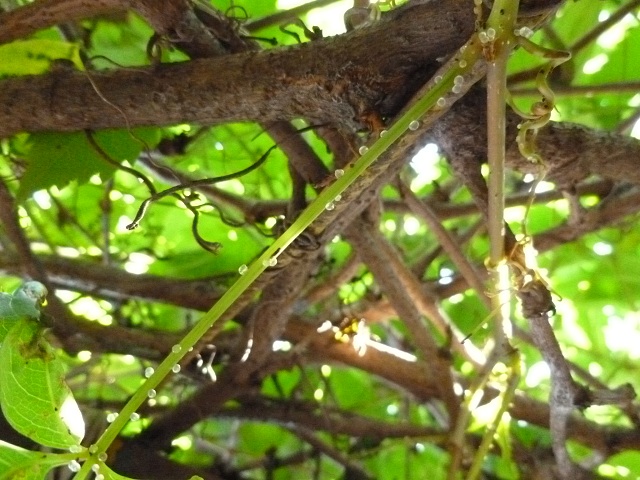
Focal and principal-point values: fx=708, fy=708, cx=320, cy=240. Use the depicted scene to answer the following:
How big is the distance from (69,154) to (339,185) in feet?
0.96

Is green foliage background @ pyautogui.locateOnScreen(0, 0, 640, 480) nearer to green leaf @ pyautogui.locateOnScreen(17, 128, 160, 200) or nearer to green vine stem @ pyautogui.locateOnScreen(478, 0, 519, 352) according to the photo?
green leaf @ pyautogui.locateOnScreen(17, 128, 160, 200)

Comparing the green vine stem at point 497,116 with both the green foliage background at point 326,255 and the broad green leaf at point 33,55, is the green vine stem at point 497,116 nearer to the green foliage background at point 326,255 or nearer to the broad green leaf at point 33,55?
the green foliage background at point 326,255

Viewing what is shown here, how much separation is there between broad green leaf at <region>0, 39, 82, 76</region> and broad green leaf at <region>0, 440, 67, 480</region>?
0.33 meters

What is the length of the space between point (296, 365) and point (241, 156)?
0.26 meters

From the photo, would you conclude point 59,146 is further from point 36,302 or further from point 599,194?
point 599,194

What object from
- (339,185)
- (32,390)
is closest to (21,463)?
(32,390)

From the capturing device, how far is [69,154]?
0.61 metres

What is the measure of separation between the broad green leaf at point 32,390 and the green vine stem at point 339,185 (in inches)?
1.1

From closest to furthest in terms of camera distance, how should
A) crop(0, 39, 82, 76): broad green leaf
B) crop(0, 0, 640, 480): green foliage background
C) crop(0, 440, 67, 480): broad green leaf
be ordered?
crop(0, 440, 67, 480): broad green leaf → crop(0, 39, 82, 76): broad green leaf → crop(0, 0, 640, 480): green foliage background

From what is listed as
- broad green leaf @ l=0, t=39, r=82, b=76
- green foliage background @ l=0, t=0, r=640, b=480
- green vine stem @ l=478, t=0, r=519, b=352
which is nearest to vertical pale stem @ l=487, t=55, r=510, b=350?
green vine stem @ l=478, t=0, r=519, b=352

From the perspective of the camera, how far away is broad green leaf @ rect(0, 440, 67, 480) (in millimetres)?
395

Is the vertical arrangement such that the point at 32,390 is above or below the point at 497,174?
below

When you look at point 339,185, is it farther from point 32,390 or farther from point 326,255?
point 326,255

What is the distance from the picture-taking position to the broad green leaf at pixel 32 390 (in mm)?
411
